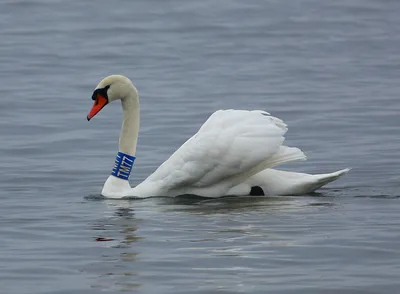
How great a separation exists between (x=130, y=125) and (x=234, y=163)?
177 centimetres

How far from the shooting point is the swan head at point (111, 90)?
14164 millimetres

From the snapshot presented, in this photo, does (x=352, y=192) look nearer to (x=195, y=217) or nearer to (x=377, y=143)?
(x=195, y=217)

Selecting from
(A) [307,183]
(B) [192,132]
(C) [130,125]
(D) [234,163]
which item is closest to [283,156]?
(A) [307,183]

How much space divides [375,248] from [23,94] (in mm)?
12235

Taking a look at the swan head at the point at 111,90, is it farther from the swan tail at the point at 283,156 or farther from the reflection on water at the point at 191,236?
the swan tail at the point at 283,156

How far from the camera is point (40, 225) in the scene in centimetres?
1205

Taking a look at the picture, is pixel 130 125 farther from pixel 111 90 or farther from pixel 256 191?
pixel 256 191

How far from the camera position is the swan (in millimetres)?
12945

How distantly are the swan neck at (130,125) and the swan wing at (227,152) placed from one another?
1.06 metres

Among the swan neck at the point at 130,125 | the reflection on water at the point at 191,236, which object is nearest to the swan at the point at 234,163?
the reflection on water at the point at 191,236

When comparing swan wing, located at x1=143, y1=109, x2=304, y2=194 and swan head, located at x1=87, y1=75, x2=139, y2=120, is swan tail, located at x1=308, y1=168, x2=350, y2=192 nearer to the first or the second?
swan wing, located at x1=143, y1=109, x2=304, y2=194

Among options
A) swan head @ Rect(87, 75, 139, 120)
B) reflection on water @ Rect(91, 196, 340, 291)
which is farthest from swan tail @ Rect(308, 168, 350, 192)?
swan head @ Rect(87, 75, 139, 120)

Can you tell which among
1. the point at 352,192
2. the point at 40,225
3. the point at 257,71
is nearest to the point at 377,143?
the point at 352,192

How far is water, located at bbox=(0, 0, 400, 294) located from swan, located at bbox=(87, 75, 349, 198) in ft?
0.63
